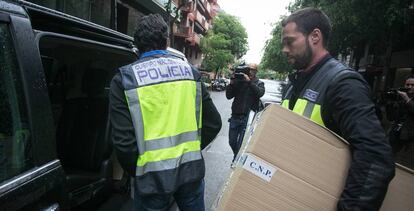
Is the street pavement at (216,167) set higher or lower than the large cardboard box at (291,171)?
lower

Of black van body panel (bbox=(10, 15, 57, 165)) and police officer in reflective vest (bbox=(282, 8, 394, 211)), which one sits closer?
police officer in reflective vest (bbox=(282, 8, 394, 211))

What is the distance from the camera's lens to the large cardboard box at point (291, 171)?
1626 millimetres

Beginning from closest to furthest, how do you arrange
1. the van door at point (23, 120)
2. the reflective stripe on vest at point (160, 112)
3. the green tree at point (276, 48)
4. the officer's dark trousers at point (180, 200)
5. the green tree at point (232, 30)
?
the van door at point (23, 120)
the reflective stripe on vest at point (160, 112)
the officer's dark trousers at point (180, 200)
the green tree at point (276, 48)
the green tree at point (232, 30)

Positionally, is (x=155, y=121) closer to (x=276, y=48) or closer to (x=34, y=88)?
(x=34, y=88)

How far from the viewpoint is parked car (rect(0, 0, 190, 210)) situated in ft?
5.80

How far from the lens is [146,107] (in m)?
2.22

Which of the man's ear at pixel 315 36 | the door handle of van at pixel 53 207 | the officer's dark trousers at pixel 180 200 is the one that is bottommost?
the officer's dark trousers at pixel 180 200

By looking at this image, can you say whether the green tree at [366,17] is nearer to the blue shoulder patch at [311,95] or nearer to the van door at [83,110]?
the van door at [83,110]

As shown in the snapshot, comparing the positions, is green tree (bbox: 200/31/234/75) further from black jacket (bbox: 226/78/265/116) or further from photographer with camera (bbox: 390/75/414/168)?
photographer with camera (bbox: 390/75/414/168)

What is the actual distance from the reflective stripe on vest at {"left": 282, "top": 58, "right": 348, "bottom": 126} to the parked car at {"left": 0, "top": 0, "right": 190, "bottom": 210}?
117cm

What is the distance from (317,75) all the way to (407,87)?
426 centimetres

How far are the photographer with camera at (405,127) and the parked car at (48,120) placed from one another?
3.75 m

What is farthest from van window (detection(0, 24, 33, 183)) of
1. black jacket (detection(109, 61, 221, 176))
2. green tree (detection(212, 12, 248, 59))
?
green tree (detection(212, 12, 248, 59))

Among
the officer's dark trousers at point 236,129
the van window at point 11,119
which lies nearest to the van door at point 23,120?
the van window at point 11,119
